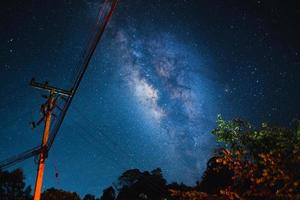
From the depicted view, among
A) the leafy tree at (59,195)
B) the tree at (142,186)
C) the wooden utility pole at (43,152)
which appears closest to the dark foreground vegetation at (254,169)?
the leafy tree at (59,195)

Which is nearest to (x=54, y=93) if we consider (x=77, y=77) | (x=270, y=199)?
(x=77, y=77)

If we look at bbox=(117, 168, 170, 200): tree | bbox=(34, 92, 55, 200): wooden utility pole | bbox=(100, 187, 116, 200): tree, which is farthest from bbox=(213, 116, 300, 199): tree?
bbox=(100, 187, 116, 200): tree

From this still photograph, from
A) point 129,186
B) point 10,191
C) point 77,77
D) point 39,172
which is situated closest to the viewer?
point 77,77

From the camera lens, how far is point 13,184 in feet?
145

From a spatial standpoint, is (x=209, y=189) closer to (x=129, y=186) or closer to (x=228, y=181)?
(x=228, y=181)

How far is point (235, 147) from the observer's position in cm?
1992

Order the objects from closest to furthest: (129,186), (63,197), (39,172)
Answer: (39,172) < (63,197) < (129,186)

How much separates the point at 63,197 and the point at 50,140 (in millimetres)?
21996

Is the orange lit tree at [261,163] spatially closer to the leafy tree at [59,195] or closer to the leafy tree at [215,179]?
the leafy tree at [215,179]

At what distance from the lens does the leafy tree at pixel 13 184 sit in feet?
143

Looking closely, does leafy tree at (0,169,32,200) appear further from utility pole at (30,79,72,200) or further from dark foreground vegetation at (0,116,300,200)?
utility pole at (30,79,72,200)

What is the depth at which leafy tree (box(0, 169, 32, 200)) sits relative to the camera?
143 feet

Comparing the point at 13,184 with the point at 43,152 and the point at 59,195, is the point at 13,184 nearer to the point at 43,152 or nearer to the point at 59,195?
the point at 59,195

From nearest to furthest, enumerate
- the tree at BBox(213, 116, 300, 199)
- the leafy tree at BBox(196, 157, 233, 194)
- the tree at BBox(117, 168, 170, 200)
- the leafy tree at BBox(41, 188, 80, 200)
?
the tree at BBox(213, 116, 300, 199)
the leafy tree at BBox(196, 157, 233, 194)
the leafy tree at BBox(41, 188, 80, 200)
the tree at BBox(117, 168, 170, 200)
